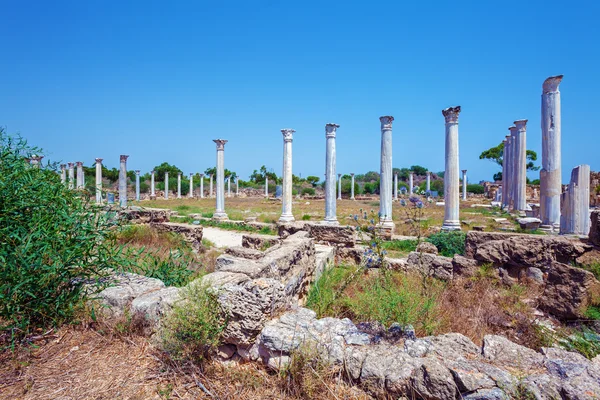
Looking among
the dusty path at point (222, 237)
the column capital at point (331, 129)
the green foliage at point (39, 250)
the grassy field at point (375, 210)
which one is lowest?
the dusty path at point (222, 237)

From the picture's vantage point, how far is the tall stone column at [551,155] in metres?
13.6

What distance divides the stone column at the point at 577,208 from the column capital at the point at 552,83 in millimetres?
3463

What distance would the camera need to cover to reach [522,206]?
63.4ft

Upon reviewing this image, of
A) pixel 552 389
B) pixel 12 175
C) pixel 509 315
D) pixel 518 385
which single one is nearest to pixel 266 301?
pixel 518 385

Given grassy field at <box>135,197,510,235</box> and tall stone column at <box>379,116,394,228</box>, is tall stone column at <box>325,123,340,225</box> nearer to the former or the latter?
grassy field at <box>135,197,510,235</box>

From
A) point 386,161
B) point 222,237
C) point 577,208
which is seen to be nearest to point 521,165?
point 577,208

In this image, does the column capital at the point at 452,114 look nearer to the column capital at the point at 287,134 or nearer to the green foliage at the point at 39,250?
the column capital at the point at 287,134

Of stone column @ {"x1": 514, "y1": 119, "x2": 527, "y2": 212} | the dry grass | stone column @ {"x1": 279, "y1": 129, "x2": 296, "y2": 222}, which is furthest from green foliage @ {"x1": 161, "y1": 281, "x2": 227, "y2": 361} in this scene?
stone column @ {"x1": 514, "y1": 119, "x2": 527, "y2": 212}

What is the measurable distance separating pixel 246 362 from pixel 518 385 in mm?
1900

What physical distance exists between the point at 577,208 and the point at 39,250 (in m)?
14.7

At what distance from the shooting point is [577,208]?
1197 centimetres

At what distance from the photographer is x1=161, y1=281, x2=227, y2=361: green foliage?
257 cm

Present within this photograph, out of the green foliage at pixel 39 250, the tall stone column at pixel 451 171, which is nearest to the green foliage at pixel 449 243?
the tall stone column at pixel 451 171

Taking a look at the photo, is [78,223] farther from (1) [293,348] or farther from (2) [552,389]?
(2) [552,389]
